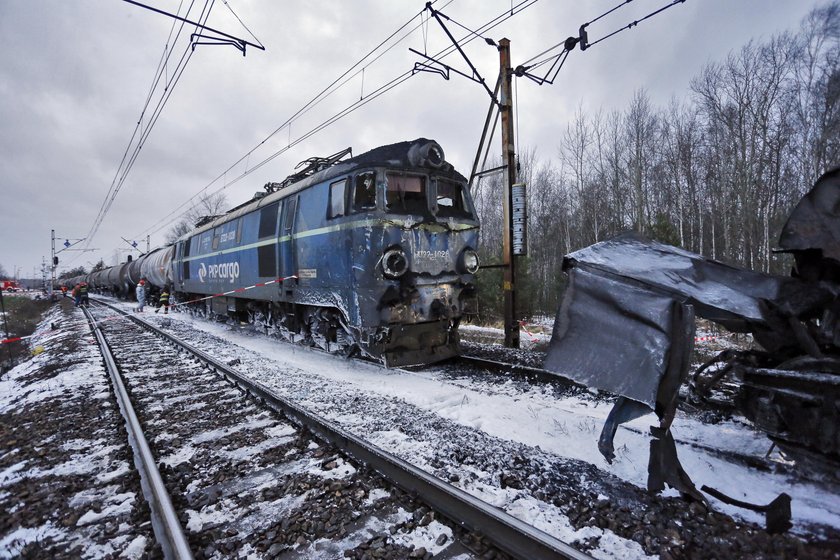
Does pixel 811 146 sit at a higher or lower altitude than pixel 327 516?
higher

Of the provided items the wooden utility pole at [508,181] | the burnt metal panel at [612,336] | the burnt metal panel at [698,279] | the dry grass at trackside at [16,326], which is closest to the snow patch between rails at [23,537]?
the burnt metal panel at [612,336]

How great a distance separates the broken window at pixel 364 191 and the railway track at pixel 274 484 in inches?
120

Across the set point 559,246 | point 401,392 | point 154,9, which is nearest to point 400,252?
point 401,392

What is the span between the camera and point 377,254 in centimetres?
606

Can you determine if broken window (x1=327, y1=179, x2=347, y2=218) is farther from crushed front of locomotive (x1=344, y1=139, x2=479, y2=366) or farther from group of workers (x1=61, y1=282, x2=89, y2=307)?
group of workers (x1=61, y1=282, x2=89, y2=307)

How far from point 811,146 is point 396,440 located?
23.7 meters

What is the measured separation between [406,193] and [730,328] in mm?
4881

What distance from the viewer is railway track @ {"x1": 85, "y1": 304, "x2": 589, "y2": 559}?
241 cm

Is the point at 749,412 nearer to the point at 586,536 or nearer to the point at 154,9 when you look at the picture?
the point at 586,536

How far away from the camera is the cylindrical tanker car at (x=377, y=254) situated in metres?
6.15

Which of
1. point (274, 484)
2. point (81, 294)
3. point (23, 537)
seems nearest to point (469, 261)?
point (274, 484)

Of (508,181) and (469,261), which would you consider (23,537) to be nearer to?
(469,261)

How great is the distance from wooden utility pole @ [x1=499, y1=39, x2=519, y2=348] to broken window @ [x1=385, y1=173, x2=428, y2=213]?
2748mm

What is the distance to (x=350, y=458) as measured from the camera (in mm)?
3445
